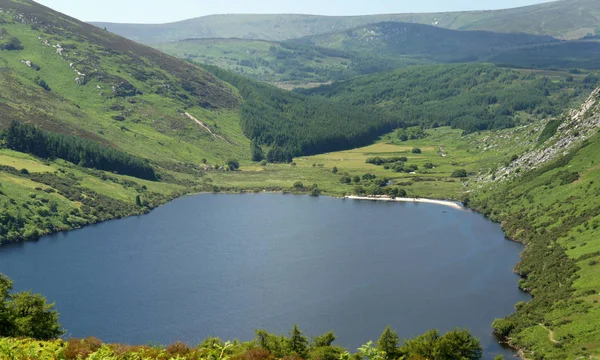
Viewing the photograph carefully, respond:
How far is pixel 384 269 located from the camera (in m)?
166

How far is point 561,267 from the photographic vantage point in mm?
142375

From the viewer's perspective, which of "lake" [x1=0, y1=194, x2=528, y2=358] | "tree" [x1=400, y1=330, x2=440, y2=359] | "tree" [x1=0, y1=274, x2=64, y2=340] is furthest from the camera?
"lake" [x1=0, y1=194, x2=528, y2=358]

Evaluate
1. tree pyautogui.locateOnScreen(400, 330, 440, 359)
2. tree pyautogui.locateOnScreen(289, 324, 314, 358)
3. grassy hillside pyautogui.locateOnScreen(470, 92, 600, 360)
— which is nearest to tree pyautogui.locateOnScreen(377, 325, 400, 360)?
tree pyautogui.locateOnScreen(400, 330, 440, 359)

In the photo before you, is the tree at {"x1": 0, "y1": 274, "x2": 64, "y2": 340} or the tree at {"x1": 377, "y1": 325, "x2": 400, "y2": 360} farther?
the tree at {"x1": 377, "y1": 325, "x2": 400, "y2": 360}

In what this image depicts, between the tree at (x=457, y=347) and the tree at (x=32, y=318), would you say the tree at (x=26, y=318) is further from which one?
the tree at (x=457, y=347)

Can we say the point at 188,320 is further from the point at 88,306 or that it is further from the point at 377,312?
the point at 377,312

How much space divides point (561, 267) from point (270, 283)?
6069cm

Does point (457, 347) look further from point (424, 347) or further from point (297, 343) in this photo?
point (297, 343)

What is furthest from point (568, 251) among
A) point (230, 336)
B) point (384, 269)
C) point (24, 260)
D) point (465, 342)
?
point (24, 260)

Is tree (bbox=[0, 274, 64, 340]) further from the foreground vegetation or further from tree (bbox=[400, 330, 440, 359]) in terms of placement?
tree (bbox=[400, 330, 440, 359])

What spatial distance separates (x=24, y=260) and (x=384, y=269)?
287 feet

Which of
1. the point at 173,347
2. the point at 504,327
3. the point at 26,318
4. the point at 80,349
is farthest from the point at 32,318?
the point at 504,327

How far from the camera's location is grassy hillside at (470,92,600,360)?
111 meters

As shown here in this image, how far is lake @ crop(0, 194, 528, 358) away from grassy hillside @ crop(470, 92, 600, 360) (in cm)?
502
